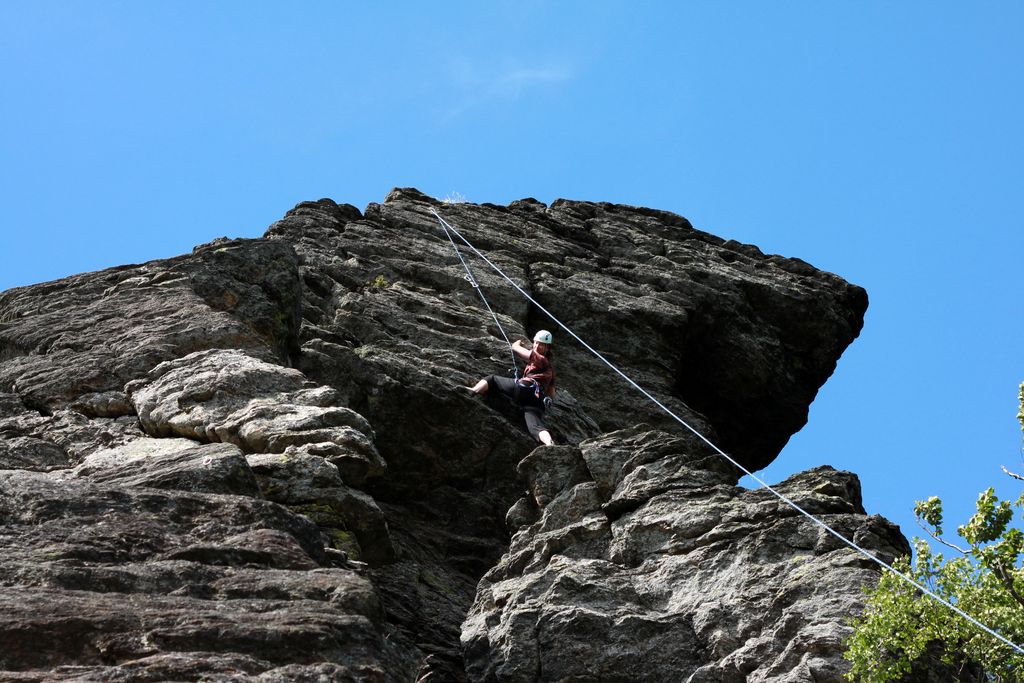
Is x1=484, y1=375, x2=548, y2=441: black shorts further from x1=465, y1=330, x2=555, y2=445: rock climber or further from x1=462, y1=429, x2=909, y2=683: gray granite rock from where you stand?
x1=462, y1=429, x2=909, y2=683: gray granite rock

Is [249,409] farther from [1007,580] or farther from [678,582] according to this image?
[1007,580]

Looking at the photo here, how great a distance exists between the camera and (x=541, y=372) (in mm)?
20516

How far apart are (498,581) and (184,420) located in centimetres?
405

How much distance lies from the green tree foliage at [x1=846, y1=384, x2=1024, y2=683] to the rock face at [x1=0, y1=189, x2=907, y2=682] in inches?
22.3

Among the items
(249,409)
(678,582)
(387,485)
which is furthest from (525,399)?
(678,582)

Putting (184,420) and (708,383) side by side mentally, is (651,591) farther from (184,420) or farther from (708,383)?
(708,383)

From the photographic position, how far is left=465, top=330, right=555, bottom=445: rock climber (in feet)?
64.8

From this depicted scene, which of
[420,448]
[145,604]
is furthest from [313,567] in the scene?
[420,448]

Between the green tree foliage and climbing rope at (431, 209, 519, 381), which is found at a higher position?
climbing rope at (431, 209, 519, 381)

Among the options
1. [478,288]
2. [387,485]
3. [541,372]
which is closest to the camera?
[387,485]

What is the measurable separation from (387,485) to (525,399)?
2.38 meters

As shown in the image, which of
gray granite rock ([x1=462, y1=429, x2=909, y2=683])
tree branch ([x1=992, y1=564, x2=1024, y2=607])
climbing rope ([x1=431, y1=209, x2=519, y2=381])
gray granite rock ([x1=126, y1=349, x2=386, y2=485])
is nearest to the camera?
tree branch ([x1=992, y1=564, x2=1024, y2=607])

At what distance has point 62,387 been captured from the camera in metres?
16.9

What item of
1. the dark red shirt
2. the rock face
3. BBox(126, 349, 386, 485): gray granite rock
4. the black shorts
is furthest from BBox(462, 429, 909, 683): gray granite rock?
the dark red shirt
